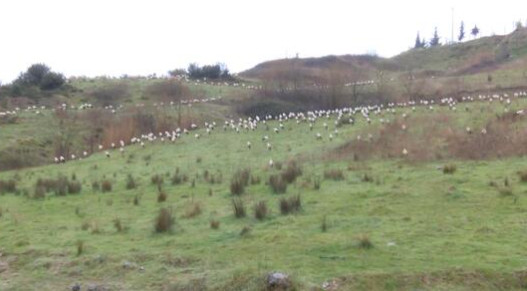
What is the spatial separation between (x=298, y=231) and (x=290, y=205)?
1.80 metres

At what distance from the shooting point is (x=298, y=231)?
42.6 feet

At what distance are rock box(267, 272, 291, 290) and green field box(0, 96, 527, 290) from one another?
14cm

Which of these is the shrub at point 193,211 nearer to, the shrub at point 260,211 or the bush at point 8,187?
the shrub at point 260,211

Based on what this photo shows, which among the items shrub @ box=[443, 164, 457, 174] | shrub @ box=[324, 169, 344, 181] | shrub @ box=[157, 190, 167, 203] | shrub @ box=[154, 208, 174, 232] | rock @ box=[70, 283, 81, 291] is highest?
shrub @ box=[443, 164, 457, 174]

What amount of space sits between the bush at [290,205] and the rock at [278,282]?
4.50 m

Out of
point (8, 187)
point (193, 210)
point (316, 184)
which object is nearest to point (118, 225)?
point (193, 210)

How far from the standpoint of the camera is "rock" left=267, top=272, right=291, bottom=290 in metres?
9.96

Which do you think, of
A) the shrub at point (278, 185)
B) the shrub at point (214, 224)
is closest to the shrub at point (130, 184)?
the shrub at point (278, 185)

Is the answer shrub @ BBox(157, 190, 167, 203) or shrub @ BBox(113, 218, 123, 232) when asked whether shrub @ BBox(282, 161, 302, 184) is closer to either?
shrub @ BBox(157, 190, 167, 203)

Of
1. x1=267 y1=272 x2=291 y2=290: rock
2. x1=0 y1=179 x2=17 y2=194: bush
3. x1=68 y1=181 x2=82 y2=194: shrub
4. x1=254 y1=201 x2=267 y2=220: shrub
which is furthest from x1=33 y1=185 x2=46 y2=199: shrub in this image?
x1=267 y1=272 x2=291 y2=290: rock

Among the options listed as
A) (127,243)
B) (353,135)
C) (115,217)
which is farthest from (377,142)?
(127,243)

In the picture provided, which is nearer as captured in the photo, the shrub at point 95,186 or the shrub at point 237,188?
the shrub at point 237,188

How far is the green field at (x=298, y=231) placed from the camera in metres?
10.6

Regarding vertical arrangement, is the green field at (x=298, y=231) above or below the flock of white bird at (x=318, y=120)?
below
